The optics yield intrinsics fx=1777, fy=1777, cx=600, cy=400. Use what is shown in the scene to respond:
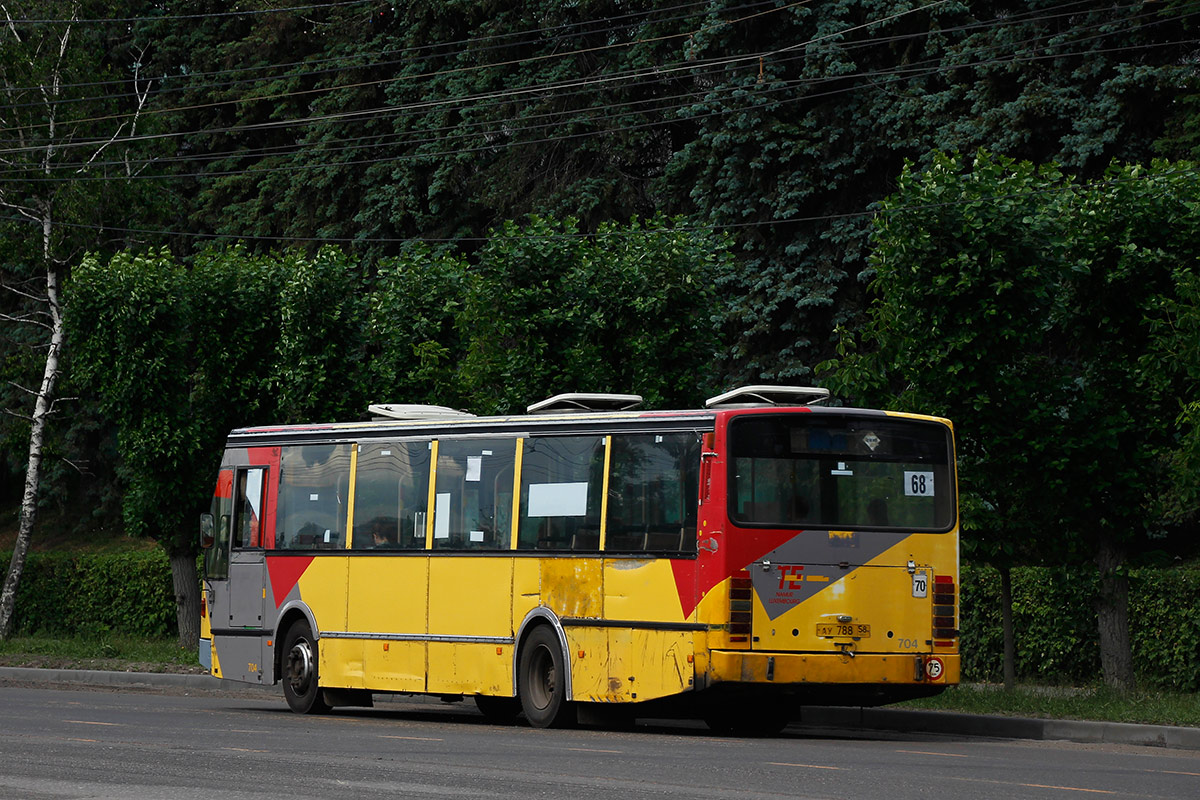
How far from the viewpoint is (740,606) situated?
1555cm

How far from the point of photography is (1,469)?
5441 centimetres

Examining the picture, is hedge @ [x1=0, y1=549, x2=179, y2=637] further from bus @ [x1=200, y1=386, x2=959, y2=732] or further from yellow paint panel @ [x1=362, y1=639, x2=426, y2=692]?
yellow paint panel @ [x1=362, y1=639, x2=426, y2=692]

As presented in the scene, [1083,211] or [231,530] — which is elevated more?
[1083,211]

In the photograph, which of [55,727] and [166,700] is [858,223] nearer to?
[166,700]

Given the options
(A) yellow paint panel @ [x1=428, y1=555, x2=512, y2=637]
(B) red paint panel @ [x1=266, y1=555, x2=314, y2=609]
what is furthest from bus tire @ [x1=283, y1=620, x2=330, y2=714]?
(A) yellow paint panel @ [x1=428, y1=555, x2=512, y2=637]

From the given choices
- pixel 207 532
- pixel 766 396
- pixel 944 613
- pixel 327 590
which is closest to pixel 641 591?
pixel 766 396

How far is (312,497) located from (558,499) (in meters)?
4.26

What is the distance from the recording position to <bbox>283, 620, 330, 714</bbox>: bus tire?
20125 millimetres

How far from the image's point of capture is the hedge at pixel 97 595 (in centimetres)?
3659

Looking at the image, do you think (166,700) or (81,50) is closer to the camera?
(166,700)

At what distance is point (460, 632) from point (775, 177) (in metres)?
16.8

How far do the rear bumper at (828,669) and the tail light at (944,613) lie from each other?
0.16 meters

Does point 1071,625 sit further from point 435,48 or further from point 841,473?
point 435,48

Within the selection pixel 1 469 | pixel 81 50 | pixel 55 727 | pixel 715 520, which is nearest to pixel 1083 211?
pixel 715 520
